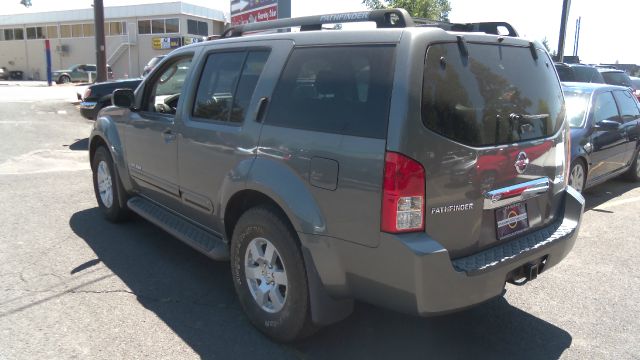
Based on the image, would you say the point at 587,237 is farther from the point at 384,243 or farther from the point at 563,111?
the point at 384,243

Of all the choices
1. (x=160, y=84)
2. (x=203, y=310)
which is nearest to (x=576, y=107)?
(x=160, y=84)

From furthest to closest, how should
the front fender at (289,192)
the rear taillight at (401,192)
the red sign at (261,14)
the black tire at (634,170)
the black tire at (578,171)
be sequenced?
the red sign at (261,14) < the black tire at (634,170) < the black tire at (578,171) < the front fender at (289,192) < the rear taillight at (401,192)

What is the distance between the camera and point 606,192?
307 inches

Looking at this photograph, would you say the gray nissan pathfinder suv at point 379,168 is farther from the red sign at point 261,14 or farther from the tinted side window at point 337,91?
the red sign at point 261,14

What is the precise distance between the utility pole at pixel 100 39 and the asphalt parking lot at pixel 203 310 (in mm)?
12167

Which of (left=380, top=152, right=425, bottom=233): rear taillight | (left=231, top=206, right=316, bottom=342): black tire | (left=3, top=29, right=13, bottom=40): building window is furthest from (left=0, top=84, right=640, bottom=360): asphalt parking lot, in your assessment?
(left=3, top=29, right=13, bottom=40): building window

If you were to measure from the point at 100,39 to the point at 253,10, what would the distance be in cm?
666

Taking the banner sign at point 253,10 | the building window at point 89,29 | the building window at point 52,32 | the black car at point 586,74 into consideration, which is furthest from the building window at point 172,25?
the black car at point 586,74

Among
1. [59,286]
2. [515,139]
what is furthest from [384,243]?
[59,286]

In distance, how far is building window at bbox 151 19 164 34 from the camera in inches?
1788

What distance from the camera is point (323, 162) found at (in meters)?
2.90

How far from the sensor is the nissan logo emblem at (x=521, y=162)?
3135 millimetres

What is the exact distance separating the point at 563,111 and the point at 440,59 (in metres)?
1.41

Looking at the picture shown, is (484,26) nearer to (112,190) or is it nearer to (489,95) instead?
(489,95)
